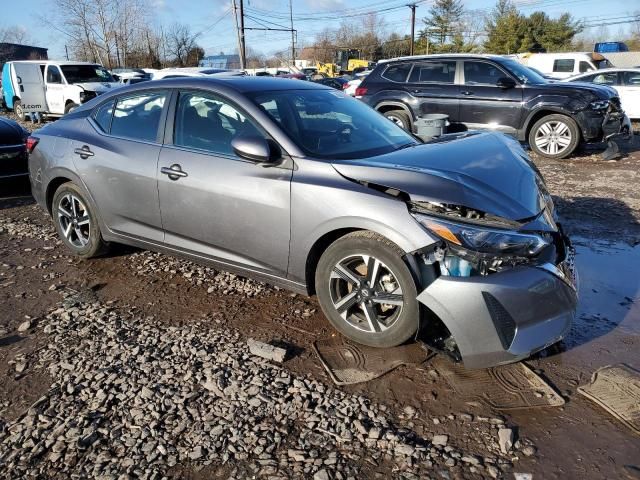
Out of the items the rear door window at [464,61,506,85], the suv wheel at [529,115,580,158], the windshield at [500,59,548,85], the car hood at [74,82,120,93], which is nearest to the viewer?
the suv wheel at [529,115,580,158]

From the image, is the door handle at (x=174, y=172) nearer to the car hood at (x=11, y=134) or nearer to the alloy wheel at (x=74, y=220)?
the alloy wheel at (x=74, y=220)

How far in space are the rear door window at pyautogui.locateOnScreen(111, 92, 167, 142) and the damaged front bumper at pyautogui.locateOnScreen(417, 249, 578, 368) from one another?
8.50ft

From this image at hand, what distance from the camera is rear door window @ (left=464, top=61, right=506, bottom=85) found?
9.66 metres

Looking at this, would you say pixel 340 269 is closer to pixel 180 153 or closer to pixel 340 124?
pixel 340 124

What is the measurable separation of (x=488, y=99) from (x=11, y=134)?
8.03 meters

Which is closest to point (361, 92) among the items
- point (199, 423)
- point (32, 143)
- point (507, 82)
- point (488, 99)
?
point (488, 99)

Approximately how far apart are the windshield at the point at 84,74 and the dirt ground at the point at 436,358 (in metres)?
10.8

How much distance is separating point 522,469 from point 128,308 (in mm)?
2924

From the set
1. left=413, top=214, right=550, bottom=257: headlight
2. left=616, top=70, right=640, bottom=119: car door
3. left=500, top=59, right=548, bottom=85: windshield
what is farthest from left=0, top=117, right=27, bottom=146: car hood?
left=616, top=70, right=640, bottom=119: car door

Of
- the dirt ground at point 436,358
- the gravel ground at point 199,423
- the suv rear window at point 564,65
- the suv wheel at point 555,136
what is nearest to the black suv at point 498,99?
the suv wheel at point 555,136

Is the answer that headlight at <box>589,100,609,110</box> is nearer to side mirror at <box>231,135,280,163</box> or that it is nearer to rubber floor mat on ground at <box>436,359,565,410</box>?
rubber floor mat on ground at <box>436,359,565,410</box>

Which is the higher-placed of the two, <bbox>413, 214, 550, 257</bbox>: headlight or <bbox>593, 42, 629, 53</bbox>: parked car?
<bbox>593, 42, 629, 53</bbox>: parked car

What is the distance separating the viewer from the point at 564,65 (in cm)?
1825

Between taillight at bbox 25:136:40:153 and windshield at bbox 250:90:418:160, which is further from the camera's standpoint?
taillight at bbox 25:136:40:153
